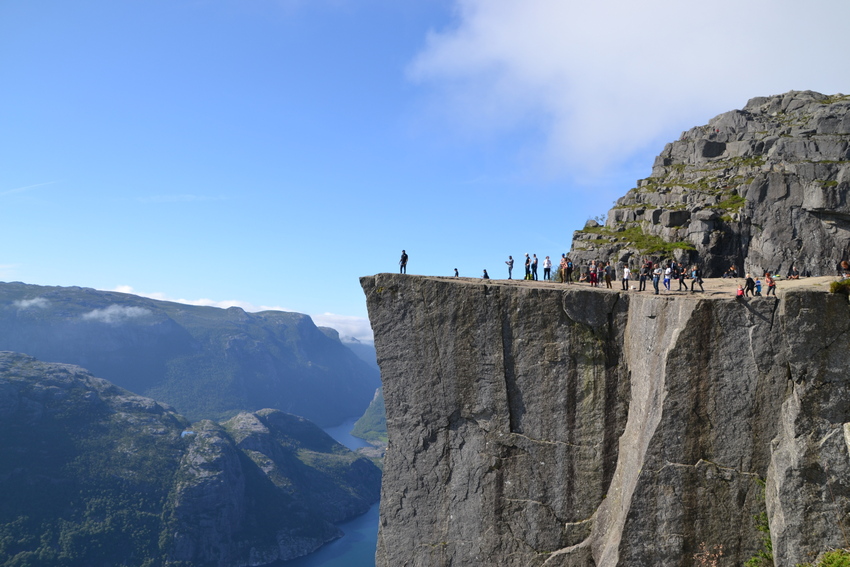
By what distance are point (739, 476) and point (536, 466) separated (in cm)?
842

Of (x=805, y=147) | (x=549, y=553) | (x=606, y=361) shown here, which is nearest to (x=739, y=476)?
(x=606, y=361)

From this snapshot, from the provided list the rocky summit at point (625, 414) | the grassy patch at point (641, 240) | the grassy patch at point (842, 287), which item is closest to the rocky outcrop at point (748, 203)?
the grassy patch at point (641, 240)

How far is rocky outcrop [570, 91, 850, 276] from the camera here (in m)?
38.3

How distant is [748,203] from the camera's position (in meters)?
40.9

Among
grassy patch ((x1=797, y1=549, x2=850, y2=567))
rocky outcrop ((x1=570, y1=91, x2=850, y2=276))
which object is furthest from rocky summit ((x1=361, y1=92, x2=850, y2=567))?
grassy patch ((x1=797, y1=549, x2=850, y2=567))

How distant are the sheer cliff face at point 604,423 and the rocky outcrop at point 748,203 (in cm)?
1677

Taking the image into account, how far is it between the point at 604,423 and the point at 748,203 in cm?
2248

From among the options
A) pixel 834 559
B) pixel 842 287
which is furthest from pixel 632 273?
pixel 834 559

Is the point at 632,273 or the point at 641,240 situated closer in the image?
the point at 632,273

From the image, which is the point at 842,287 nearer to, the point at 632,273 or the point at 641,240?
the point at 632,273

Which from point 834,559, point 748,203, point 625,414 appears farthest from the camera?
point 748,203

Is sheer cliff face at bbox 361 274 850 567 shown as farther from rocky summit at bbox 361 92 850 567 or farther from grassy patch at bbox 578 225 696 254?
grassy patch at bbox 578 225 696 254

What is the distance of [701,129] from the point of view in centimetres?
6481

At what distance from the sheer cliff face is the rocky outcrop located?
1677cm
